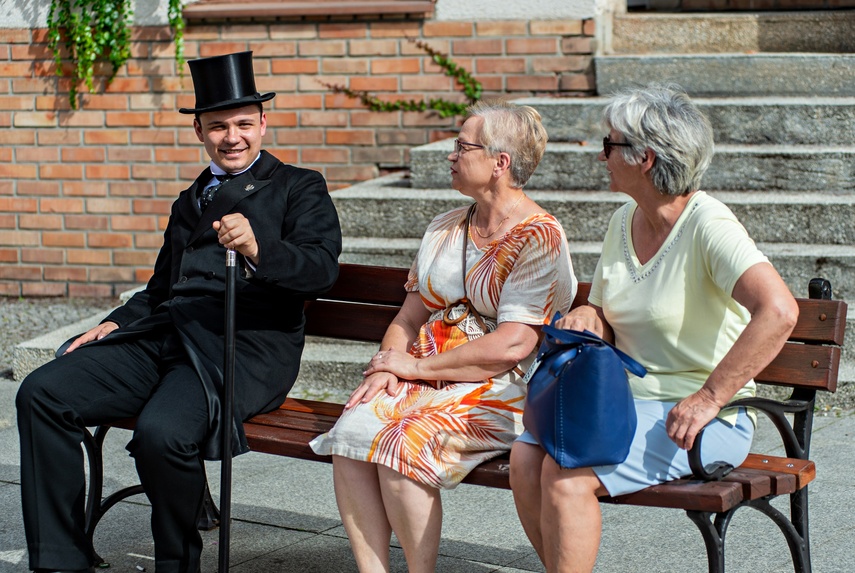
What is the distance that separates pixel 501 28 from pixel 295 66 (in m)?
1.20

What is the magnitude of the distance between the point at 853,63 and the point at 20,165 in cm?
486

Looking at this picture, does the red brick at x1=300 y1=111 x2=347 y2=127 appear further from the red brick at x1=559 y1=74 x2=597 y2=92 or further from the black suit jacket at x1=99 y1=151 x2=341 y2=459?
the black suit jacket at x1=99 y1=151 x2=341 y2=459

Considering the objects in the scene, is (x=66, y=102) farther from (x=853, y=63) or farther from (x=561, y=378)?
(x=561, y=378)

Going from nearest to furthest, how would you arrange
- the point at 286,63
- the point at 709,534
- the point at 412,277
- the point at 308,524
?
the point at 709,534
the point at 412,277
the point at 308,524
the point at 286,63

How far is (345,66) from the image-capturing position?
21.6 feet

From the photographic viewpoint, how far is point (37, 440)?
10.2 feet

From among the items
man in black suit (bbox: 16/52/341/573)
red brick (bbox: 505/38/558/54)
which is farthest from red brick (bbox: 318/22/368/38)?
man in black suit (bbox: 16/52/341/573)

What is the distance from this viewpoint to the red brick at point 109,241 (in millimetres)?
7129

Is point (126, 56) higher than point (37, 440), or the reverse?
point (126, 56)

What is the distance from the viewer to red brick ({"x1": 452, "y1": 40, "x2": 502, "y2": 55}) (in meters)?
6.37

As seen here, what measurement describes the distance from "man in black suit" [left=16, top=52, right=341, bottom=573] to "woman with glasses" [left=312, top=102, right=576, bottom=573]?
327 mm

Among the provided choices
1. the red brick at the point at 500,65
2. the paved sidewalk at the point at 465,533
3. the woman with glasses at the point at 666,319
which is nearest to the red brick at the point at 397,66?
the red brick at the point at 500,65

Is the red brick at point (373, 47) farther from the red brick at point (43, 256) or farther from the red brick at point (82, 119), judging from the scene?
the red brick at point (43, 256)

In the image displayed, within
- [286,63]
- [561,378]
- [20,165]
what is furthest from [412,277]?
[20,165]
